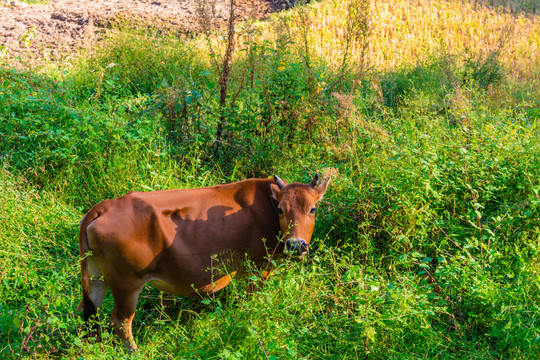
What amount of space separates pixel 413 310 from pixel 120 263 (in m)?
2.48

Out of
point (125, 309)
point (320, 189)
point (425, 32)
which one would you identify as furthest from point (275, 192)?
point (425, 32)

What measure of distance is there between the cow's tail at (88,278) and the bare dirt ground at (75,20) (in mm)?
6957

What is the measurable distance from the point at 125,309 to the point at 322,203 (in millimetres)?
2540

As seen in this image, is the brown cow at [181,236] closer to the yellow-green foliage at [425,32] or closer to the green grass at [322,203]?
the green grass at [322,203]

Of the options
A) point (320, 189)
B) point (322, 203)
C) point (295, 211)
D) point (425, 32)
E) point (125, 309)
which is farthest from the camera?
point (425, 32)

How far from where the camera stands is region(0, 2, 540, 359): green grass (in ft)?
13.7

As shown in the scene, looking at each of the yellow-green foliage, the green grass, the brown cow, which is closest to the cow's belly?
the brown cow

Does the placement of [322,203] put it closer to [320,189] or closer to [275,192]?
[320,189]

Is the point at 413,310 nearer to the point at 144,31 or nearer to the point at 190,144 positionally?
the point at 190,144

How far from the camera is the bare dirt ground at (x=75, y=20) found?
35.8ft

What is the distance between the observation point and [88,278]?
466cm

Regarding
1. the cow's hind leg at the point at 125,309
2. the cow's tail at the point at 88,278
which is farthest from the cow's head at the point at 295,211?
the cow's tail at the point at 88,278

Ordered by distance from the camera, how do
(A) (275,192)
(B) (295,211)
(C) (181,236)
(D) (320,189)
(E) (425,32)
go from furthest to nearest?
(E) (425,32) < (D) (320,189) < (A) (275,192) < (B) (295,211) < (C) (181,236)

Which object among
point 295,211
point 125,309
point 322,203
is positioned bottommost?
point 125,309
